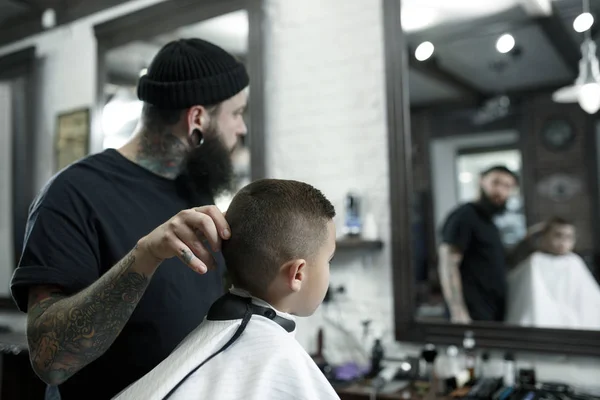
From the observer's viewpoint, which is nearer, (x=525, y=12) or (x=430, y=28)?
(x=525, y=12)

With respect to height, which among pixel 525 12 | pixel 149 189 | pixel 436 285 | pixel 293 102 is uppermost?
pixel 525 12

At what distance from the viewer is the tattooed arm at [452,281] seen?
2.15 metres

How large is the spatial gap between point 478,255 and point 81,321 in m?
1.62

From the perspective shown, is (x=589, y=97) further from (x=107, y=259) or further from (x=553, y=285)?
(x=107, y=259)

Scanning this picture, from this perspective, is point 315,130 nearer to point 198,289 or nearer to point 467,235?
point 467,235

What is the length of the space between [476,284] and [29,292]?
165 centimetres

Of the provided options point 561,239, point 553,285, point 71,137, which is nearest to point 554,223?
point 561,239

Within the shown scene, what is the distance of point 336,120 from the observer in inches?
98.8

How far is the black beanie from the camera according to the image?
137 cm

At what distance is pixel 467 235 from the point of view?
220cm

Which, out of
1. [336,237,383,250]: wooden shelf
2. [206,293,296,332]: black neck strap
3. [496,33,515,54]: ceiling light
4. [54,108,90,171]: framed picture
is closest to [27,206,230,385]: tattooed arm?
[206,293,296,332]: black neck strap

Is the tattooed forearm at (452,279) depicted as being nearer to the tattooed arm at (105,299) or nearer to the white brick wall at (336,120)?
the white brick wall at (336,120)

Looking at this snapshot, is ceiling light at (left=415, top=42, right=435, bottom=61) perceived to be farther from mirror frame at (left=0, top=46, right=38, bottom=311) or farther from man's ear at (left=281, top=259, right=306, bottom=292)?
mirror frame at (left=0, top=46, right=38, bottom=311)

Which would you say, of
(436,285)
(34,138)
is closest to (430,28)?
(436,285)
